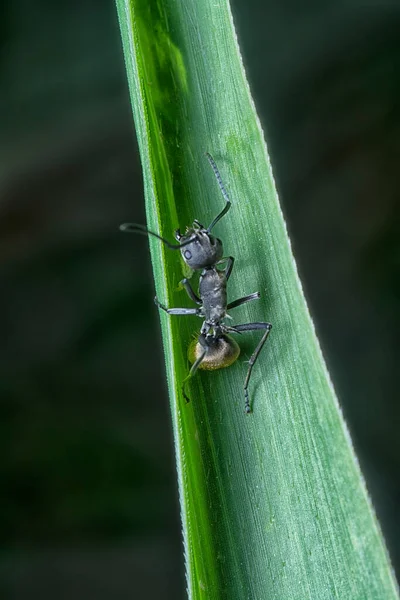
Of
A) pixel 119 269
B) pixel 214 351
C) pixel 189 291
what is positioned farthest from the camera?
pixel 119 269

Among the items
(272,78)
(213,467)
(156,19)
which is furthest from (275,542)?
(272,78)

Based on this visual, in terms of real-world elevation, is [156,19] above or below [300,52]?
below

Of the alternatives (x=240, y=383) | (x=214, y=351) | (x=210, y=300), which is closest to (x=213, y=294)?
(x=210, y=300)

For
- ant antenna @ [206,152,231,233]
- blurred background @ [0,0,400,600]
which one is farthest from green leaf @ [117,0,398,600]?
blurred background @ [0,0,400,600]

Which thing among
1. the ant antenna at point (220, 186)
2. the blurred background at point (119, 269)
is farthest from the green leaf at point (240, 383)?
the blurred background at point (119, 269)

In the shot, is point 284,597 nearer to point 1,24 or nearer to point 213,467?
point 213,467

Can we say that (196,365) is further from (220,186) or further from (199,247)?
(220,186)
